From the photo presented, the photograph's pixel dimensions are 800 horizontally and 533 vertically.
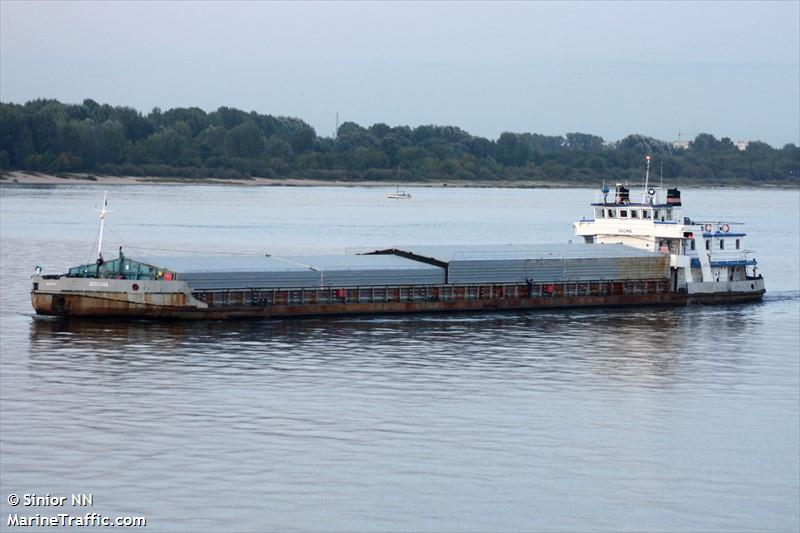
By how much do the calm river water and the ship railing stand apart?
4.10 ft

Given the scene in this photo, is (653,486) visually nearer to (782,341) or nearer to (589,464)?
(589,464)

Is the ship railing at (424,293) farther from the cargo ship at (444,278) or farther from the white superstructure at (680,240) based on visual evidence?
the white superstructure at (680,240)

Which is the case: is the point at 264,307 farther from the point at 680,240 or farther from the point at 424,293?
the point at 680,240

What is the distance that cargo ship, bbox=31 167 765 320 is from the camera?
179 ft

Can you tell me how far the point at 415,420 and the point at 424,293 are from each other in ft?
75.5

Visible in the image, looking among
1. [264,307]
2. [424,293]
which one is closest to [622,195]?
[424,293]

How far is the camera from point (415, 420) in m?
38.1

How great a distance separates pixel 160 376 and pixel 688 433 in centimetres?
1711

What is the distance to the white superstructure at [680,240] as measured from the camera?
68625 mm

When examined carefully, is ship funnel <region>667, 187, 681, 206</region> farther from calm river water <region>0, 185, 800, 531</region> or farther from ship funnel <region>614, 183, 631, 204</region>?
calm river water <region>0, 185, 800, 531</region>

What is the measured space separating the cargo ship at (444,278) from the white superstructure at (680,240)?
0.24 ft

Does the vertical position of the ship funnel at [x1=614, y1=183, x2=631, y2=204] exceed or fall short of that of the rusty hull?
it exceeds it

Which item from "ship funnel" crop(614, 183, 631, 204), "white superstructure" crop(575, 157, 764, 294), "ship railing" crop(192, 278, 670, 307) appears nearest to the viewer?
"ship railing" crop(192, 278, 670, 307)

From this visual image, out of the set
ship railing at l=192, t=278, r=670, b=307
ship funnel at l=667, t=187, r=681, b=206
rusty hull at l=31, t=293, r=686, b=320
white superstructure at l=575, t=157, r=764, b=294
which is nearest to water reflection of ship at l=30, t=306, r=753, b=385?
rusty hull at l=31, t=293, r=686, b=320
